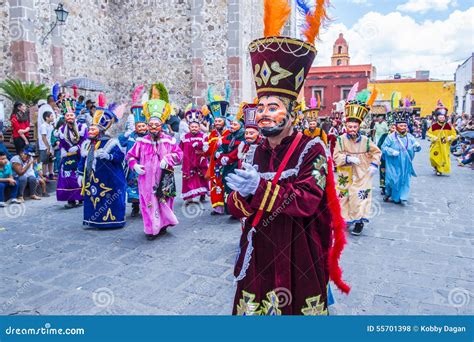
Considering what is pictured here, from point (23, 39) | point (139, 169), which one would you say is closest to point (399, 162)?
point (139, 169)

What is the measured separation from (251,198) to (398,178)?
6.51 metres

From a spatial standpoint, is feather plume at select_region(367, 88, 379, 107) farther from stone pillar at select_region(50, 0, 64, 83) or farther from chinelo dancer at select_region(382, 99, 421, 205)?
stone pillar at select_region(50, 0, 64, 83)

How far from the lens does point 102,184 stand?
6.23 m

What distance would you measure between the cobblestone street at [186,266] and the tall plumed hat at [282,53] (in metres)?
2.13

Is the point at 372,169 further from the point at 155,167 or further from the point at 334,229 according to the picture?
the point at 334,229

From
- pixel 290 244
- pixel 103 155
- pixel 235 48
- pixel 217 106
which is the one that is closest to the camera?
pixel 290 244

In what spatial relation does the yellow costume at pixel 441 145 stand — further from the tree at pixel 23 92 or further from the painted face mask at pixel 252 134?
the tree at pixel 23 92

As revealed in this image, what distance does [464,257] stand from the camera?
5035 millimetres

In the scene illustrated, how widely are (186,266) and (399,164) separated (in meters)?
5.37

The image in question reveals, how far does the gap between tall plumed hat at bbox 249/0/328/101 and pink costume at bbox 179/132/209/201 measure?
5.14 metres

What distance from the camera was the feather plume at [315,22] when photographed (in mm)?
2775

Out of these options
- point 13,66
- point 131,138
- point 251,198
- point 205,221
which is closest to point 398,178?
point 205,221

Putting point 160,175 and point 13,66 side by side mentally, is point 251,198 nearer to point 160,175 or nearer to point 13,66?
point 160,175

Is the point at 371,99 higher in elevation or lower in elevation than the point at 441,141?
higher
